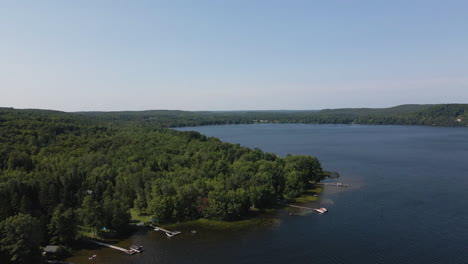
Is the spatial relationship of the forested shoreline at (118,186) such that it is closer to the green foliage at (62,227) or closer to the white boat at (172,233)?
the green foliage at (62,227)

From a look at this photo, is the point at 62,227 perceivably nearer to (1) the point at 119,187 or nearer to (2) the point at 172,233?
(2) the point at 172,233

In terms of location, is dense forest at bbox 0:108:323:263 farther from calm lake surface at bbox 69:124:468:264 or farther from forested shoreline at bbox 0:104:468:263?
calm lake surface at bbox 69:124:468:264

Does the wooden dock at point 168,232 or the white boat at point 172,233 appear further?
the wooden dock at point 168,232

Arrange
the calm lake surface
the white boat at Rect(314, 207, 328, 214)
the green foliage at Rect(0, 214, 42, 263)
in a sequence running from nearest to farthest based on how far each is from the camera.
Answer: the green foliage at Rect(0, 214, 42, 263)
the calm lake surface
the white boat at Rect(314, 207, 328, 214)

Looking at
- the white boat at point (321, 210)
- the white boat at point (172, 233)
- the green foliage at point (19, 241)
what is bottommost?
the white boat at point (172, 233)

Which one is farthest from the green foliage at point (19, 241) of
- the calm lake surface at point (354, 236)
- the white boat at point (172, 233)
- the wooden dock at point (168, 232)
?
the white boat at point (172, 233)

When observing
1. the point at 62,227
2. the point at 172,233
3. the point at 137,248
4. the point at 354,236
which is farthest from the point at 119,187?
the point at 354,236

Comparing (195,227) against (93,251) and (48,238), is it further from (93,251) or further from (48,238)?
(48,238)

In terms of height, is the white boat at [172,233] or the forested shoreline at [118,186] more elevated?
the forested shoreline at [118,186]

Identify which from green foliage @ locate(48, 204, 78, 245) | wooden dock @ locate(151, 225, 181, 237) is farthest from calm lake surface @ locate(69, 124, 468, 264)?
green foliage @ locate(48, 204, 78, 245)
